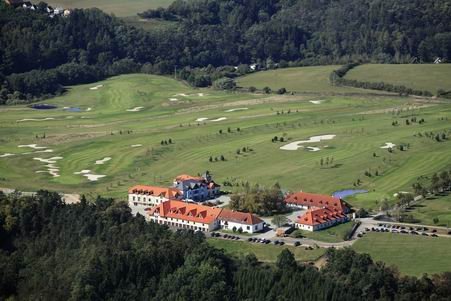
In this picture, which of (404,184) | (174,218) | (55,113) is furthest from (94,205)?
(55,113)

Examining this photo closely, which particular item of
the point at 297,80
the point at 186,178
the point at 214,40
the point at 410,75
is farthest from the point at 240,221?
the point at 214,40

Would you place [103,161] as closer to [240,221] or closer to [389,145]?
[389,145]

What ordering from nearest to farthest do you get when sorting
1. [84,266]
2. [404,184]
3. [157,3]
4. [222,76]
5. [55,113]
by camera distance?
[84,266]
[404,184]
[55,113]
[222,76]
[157,3]

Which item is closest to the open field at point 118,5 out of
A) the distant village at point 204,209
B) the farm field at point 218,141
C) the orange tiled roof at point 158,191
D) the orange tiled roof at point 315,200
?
the farm field at point 218,141

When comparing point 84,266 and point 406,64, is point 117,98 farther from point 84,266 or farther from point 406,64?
point 84,266

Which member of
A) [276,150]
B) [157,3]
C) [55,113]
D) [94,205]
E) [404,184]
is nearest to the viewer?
[94,205]

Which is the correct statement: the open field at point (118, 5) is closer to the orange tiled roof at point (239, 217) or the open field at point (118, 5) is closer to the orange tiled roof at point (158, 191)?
the orange tiled roof at point (158, 191)
